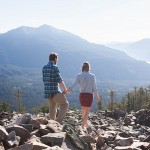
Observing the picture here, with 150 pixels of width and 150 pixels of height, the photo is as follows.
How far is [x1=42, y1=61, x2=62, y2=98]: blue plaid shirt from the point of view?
13306 mm

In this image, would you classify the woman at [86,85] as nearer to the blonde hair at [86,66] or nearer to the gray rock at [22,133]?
the blonde hair at [86,66]

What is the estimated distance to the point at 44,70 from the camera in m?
13.4

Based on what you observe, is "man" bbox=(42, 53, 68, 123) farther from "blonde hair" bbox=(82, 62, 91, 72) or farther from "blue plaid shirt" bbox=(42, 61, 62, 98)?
"blonde hair" bbox=(82, 62, 91, 72)

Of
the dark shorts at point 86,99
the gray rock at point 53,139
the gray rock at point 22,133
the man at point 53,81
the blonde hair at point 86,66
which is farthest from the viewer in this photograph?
the dark shorts at point 86,99

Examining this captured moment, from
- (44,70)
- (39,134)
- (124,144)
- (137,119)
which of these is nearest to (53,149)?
(39,134)

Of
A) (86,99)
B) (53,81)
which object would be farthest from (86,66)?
(53,81)

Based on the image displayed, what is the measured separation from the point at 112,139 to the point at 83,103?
72.5 inches

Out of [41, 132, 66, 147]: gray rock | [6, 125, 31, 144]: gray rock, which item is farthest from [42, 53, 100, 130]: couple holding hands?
[6, 125, 31, 144]: gray rock

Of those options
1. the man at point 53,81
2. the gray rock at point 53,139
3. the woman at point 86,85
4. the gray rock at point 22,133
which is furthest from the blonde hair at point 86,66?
the gray rock at point 22,133

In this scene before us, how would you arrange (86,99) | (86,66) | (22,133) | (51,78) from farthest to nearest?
(86,99) < (86,66) < (51,78) < (22,133)

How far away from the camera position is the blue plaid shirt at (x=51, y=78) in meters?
13.3

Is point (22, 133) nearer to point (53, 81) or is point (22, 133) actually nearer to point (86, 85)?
point (53, 81)

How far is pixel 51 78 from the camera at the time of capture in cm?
1336

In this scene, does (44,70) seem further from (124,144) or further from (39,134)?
(124,144)
